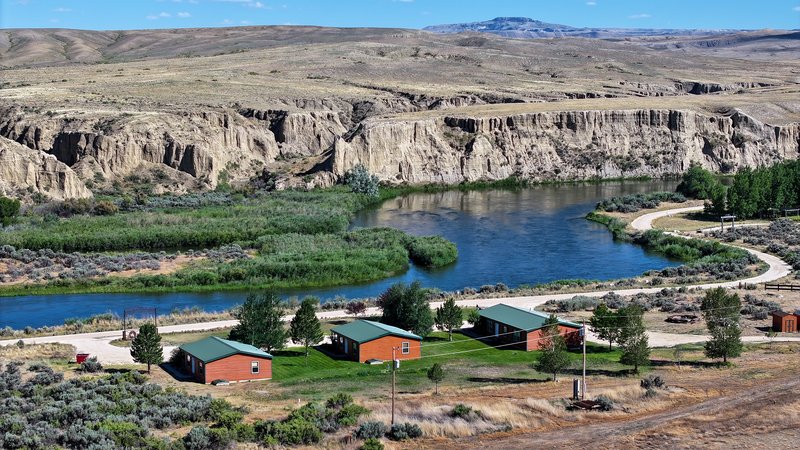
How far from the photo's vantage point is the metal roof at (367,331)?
45.3 meters

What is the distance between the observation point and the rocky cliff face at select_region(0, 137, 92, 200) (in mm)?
87938

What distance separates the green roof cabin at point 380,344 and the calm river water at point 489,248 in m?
14.1

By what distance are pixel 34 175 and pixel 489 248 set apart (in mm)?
36275

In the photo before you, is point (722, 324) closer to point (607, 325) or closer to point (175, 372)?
point (607, 325)

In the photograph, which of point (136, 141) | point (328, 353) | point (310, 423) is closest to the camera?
point (310, 423)

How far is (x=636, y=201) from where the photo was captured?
94.8 m

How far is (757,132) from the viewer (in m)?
121

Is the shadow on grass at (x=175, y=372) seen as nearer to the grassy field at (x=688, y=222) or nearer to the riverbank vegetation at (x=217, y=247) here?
the riverbank vegetation at (x=217, y=247)

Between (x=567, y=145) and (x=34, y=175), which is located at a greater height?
(x=567, y=145)

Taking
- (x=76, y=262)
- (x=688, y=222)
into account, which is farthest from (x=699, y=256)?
(x=76, y=262)

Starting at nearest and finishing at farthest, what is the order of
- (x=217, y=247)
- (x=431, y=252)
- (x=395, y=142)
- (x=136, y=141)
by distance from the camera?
(x=431, y=252) < (x=217, y=247) < (x=136, y=141) < (x=395, y=142)

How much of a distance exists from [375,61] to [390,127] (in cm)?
6799

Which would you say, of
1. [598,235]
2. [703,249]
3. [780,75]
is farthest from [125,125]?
[780,75]

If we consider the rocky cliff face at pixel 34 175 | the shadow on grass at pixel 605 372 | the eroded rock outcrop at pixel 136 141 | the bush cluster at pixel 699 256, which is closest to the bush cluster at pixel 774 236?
the bush cluster at pixel 699 256
